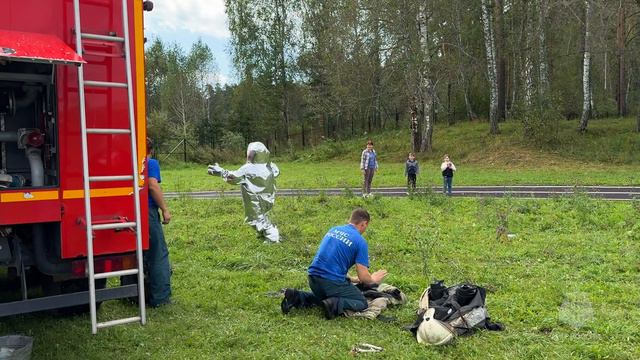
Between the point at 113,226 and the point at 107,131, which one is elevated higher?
the point at 107,131

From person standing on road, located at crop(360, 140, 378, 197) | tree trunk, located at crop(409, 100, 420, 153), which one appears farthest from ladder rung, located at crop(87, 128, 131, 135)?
tree trunk, located at crop(409, 100, 420, 153)

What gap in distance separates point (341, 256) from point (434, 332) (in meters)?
1.41

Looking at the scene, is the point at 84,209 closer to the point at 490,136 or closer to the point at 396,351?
the point at 396,351

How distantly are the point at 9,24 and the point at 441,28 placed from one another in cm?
2832

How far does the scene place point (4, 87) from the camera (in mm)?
4422

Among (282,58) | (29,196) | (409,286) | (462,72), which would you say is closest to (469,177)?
(462,72)

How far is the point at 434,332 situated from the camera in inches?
202

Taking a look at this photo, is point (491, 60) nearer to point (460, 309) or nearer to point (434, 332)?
point (460, 309)

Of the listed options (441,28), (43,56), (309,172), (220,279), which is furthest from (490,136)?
(43,56)

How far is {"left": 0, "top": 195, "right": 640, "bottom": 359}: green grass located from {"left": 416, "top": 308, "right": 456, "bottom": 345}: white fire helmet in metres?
0.08

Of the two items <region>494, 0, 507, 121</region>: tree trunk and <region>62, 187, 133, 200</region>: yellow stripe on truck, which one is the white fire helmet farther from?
<region>494, 0, 507, 121</region>: tree trunk

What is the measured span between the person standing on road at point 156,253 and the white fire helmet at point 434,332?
305 cm

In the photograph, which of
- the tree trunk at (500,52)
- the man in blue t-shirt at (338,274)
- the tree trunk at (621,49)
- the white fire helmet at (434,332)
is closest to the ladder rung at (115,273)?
the man in blue t-shirt at (338,274)

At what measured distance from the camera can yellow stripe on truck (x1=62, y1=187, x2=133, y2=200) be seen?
4289mm
